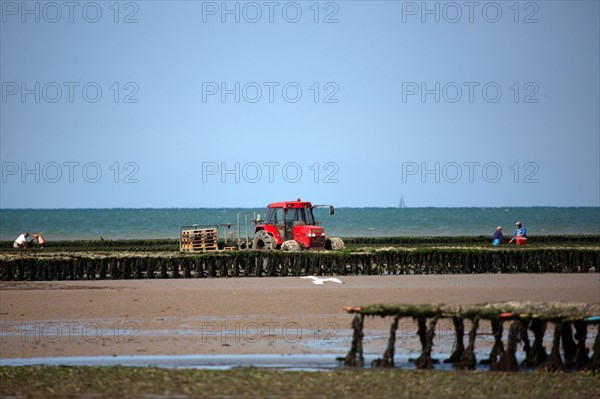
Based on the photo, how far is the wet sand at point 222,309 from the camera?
695 inches

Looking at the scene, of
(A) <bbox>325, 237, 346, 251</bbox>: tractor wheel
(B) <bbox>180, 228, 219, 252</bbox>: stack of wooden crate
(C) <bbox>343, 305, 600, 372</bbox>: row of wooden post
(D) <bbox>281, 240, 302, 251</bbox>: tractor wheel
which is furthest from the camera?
(B) <bbox>180, 228, 219, 252</bbox>: stack of wooden crate

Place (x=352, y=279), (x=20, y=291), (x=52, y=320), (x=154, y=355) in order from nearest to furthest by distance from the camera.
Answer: (x=154, y=355), (x=52, y=320), (x=20, y=291), (x=352, y=279)

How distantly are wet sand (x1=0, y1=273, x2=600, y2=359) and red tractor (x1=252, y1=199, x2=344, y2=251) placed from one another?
277cm

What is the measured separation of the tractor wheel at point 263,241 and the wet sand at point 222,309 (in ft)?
11.2

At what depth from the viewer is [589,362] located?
15320 millimetres

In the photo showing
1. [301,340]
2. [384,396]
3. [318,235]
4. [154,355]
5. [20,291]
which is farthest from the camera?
[318,235]

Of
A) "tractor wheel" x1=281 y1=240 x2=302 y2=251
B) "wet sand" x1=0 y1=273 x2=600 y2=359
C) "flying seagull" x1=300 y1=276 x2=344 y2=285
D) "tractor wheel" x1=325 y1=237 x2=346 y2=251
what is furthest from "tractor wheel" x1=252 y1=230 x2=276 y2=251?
"flying seagull" x1=300 y1=276 x2=344 y2=285

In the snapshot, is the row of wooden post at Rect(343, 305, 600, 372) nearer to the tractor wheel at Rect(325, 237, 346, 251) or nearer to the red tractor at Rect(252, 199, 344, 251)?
the red tractor at Rect(252, 199, 344, 251)

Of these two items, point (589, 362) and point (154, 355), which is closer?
point (589, 362)

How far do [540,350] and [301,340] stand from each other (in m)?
4.55

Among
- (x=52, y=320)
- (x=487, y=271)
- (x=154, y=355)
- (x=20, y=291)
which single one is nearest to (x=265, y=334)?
(x=154, y=355)

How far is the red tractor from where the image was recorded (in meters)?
34.1

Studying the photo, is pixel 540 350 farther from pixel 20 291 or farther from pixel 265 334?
pixel 20 291

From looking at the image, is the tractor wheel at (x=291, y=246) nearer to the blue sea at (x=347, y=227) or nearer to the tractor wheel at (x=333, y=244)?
the tractor wheel at (x=333, y=244)
